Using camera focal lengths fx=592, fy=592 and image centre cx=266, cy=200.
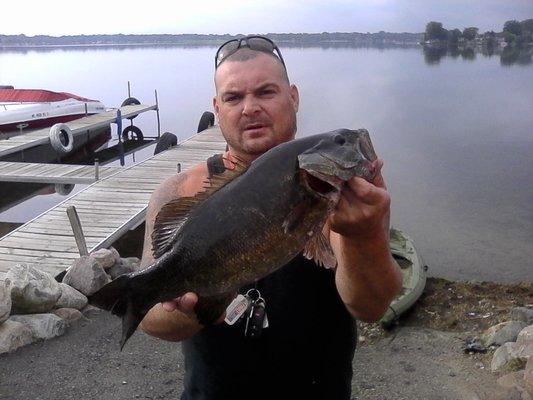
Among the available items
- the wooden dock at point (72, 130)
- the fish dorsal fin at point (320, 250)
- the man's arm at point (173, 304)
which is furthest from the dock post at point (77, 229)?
the wooden dock at point (72, 130)

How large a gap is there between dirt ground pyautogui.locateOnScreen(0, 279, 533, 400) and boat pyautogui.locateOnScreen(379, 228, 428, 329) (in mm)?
242

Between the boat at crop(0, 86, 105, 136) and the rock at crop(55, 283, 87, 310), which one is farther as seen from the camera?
the boat at crop(0, 86, 105, 136)

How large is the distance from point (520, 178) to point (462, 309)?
1696 centimetres

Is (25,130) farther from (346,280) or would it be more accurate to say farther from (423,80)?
(423,80)

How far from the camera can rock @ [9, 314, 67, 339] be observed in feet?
25.3

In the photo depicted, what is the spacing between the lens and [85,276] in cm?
910

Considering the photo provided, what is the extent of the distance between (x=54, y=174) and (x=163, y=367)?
35.7 feet

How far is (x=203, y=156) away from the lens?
742 inches

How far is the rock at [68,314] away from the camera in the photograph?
826 cm

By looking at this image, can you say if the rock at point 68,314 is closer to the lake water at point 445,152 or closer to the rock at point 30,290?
the rock at point 30,290

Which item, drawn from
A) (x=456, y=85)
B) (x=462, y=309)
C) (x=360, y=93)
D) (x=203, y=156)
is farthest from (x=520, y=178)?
(x=456, y=85)

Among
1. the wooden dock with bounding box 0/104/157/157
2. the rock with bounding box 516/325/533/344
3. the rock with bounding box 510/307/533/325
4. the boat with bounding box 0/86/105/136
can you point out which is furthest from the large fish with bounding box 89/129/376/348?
the boat with bounding box 0/86/105/136

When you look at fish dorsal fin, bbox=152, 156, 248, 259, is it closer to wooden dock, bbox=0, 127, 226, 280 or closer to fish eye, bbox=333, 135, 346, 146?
fish eye, bbox=333, 135, 346, 146

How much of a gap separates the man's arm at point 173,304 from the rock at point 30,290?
553cm
